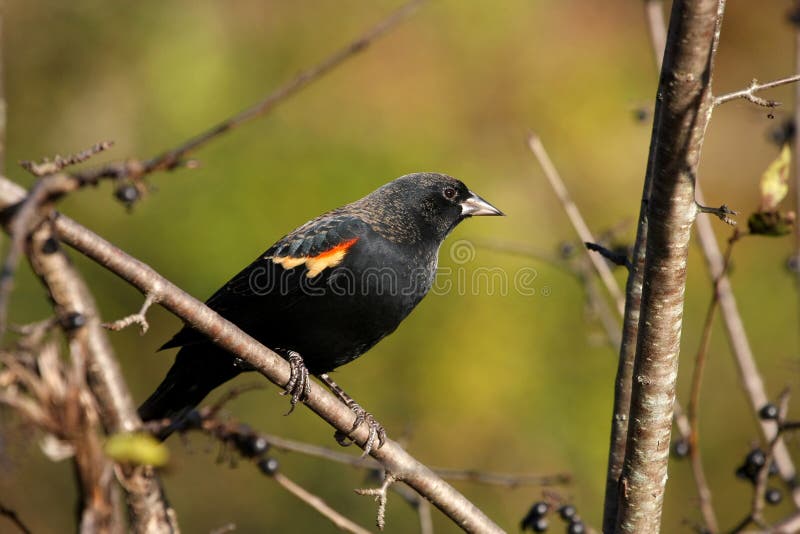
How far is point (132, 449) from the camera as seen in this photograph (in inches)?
55.2

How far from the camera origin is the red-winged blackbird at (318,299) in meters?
3.58

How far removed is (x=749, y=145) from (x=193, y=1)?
13.2ft

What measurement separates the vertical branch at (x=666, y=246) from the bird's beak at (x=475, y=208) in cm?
213

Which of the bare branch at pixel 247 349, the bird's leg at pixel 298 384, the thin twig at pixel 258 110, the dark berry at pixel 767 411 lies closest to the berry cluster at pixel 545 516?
the bare branch at pixel 247 349

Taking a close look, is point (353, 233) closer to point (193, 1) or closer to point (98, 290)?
point (98, 290)

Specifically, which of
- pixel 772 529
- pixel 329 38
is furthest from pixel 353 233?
pixel 329 38

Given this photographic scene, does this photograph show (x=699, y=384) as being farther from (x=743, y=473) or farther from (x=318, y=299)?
(x=318, y=299)

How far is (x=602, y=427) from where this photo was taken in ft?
17.3

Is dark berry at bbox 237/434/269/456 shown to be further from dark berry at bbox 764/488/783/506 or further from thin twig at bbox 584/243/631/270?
dark berry at bbox 764/488/783/506

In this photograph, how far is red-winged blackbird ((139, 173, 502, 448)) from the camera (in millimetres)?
3578

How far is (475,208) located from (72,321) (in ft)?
10.2

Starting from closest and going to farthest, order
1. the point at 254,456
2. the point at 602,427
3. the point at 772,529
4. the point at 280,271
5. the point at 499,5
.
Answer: the point at 772,529 < the point at 254,456 < the point at 280,271 < the point at 602,427 < the point at 499,5

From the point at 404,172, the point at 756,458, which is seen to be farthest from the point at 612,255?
the point at 404,172

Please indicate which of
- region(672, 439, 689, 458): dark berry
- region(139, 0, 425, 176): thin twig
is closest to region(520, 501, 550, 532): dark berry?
region(672, 439, 689, 458): dark berry
